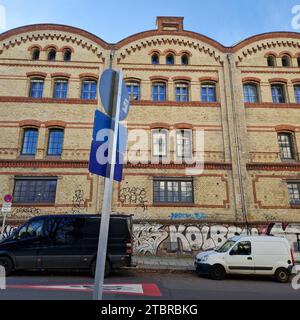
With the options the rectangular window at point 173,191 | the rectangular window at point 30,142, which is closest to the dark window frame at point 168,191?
the rectangular window at point 173,191

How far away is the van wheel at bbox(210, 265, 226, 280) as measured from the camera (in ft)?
30.4

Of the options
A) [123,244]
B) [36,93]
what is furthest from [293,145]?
[36,93]

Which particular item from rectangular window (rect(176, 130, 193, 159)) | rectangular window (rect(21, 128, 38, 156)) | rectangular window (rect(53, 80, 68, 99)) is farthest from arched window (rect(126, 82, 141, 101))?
rectangular window (rect(21, 128, 38, 156))

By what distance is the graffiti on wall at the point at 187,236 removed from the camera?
44.8 feet

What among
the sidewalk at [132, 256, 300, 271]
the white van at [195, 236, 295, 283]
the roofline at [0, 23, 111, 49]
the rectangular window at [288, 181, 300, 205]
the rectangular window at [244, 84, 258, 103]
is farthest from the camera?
the roofline at [0, 23, 111, 49]

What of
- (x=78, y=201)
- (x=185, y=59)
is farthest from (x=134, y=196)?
(x=185, y=59)

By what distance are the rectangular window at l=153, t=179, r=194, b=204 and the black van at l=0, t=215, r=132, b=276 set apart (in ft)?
16.5

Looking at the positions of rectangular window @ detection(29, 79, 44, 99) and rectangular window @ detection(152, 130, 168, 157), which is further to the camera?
rectangular window @ detection(29, 79, 44, 99)

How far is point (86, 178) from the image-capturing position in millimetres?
14664

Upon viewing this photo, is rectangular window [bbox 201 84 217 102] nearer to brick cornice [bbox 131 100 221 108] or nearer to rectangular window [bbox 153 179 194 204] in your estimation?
brick cornice [bbox 131 100 221 108]

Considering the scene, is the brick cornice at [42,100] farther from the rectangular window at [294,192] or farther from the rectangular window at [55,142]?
the rectangular window at [294,192]

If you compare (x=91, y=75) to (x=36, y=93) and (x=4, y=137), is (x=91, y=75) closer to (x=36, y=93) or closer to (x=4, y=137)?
(x=36, y=93)

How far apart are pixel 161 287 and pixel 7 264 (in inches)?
226

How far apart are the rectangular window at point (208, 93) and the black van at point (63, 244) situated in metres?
11.0
